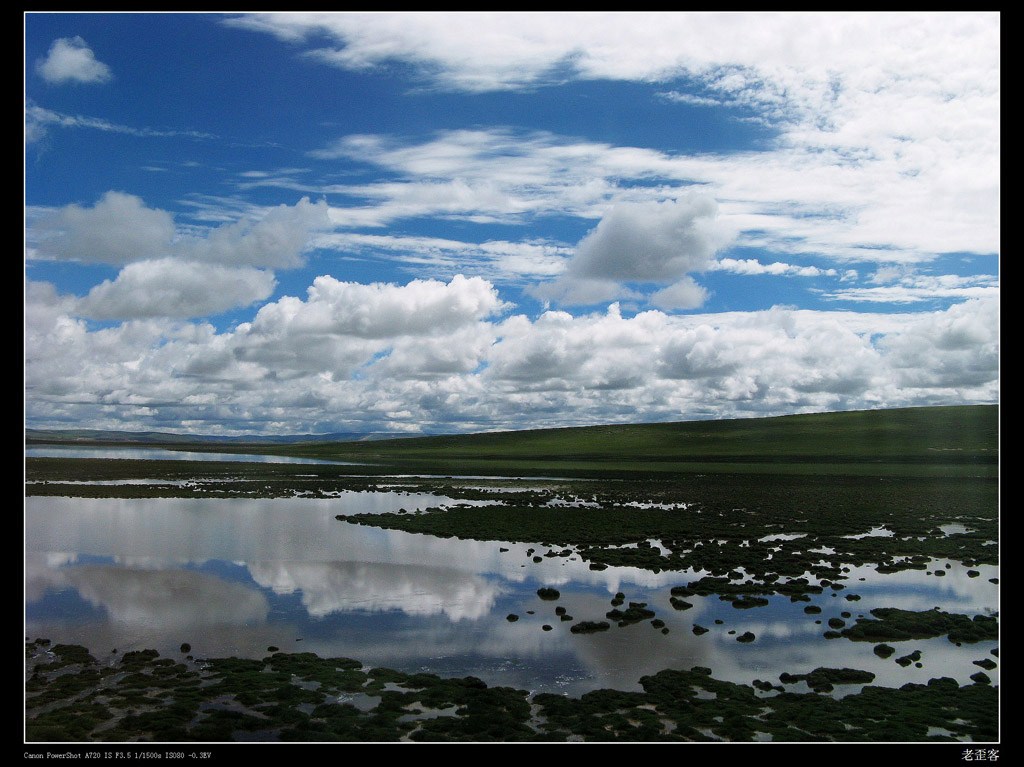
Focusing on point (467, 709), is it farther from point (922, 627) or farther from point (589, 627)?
point (922, 627)

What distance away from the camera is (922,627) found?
2116cm

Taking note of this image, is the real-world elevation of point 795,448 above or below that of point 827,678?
below

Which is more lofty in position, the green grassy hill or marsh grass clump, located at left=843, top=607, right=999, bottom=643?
marsh grass clump, located at left=843, top=607, right=999, bottom=643

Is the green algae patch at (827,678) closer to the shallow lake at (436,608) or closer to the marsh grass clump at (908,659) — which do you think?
the shallow lake at (436,608)

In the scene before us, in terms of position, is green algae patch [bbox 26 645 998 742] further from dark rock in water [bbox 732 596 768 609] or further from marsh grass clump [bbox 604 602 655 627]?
dark rock in water [bbox 732 596 768 609]

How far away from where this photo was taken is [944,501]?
189 feet

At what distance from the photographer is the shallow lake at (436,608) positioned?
18312 mm

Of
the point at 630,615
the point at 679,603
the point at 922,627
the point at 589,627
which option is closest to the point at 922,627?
the point at 922,627

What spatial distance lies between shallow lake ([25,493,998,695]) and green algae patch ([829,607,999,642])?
584 millimetres

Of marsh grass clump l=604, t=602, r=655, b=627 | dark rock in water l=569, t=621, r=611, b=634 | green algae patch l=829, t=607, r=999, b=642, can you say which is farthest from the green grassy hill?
dark rock in water l=569, t=621, r=611, b=634

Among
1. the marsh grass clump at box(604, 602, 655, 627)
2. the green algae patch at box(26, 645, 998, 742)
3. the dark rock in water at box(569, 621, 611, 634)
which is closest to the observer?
the green algae patch at box(26, 645, 998, 742)

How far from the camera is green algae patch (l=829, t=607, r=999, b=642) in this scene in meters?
20.4

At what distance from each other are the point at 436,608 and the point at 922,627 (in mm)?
15421

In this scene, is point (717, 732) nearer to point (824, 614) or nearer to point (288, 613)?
point (824, 614)
